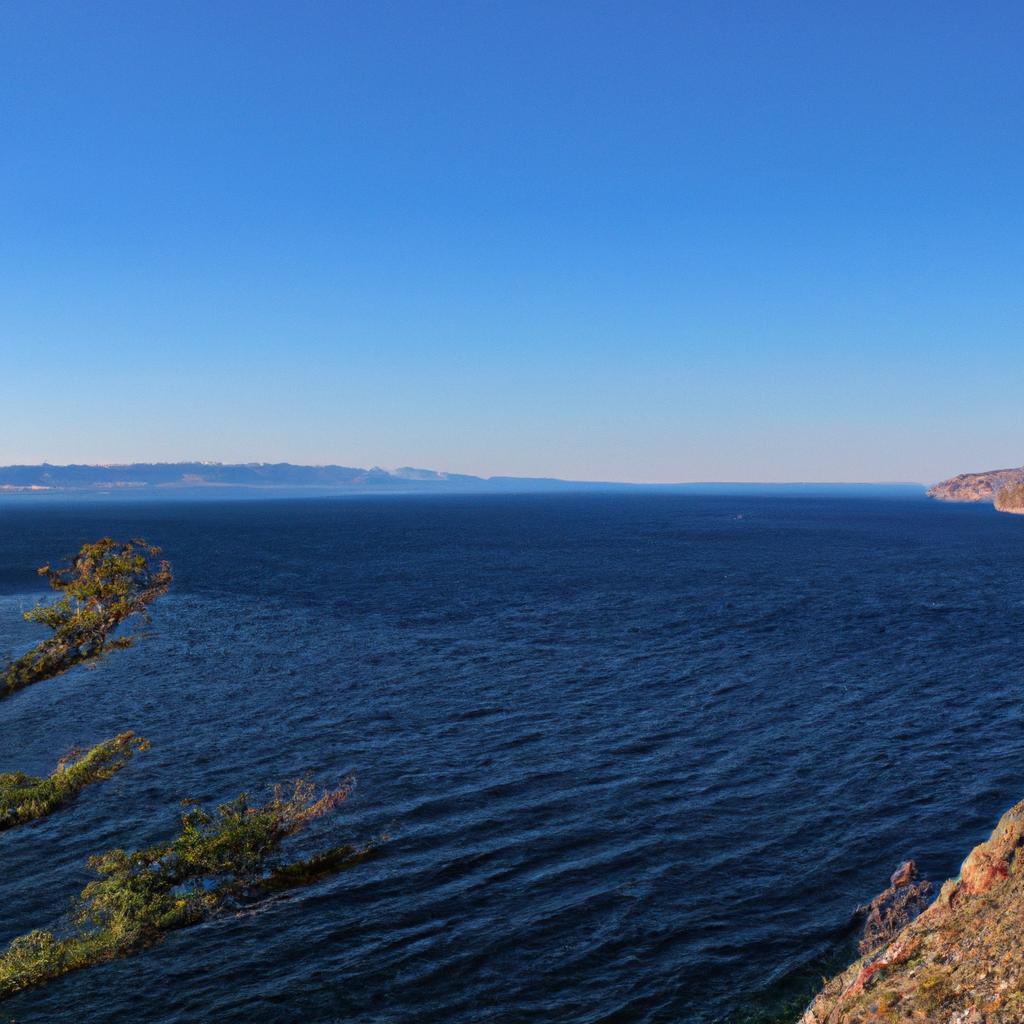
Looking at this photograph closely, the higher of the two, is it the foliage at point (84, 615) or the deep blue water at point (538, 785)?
the foliage at point (84, 615)

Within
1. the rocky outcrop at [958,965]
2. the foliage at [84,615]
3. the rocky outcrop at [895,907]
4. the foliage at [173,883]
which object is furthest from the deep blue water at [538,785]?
the rocky outcrop at [958,965]

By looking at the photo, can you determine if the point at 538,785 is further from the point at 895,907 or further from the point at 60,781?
the point at 60,781

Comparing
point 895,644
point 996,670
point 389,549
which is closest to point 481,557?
point 389,549

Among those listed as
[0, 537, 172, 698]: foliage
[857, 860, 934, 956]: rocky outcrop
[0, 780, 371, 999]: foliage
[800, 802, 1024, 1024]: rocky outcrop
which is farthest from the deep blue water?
[800, 802, 1024, 1024]: rocky outcrop

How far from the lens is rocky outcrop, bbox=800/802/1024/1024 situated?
50.2 ft

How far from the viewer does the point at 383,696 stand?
175ft

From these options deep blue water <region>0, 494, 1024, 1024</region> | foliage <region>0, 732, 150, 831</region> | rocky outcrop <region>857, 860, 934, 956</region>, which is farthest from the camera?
foliage <region>0, 732, 150, 831</region>

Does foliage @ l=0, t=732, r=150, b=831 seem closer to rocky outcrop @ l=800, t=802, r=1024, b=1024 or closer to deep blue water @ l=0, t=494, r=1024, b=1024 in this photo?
deep blue water @ l=0, t=494, r=1024, b=1024

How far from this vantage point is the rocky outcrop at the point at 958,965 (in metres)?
15.3

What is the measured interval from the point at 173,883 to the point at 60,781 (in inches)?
497

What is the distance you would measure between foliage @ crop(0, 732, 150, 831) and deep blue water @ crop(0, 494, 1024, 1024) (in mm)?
898

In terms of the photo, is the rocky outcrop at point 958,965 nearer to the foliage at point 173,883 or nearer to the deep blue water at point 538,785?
the deep blue water at point 538,785

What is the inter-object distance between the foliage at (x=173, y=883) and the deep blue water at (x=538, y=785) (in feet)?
2.68

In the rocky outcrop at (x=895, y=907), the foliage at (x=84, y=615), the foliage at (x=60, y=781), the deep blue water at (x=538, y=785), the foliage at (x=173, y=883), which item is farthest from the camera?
the foliage at (x=84, y=615)
